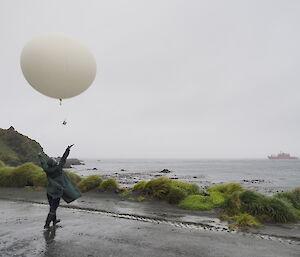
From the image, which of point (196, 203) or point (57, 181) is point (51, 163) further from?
point (196, 203)

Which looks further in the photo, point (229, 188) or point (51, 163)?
point (229, 188)

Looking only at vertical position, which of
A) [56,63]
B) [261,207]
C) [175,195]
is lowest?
[261,207]

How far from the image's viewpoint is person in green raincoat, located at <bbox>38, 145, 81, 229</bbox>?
753 centimetres

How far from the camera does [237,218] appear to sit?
26.8 ft

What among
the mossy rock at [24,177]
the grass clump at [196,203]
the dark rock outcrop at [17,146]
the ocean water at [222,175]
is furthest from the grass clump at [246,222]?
the dark rock outcrop at [17,146]

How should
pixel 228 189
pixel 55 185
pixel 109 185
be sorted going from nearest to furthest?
pixel 55 185 < pixel 228 189 < pixel 109 185

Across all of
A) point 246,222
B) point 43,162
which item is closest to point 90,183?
point 43,162

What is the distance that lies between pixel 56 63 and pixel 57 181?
138 inches

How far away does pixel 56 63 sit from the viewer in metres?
6.98

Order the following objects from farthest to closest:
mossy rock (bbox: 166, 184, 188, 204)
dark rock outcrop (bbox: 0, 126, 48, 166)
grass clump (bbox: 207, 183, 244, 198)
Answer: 1. dark rock outcrop (bbox: 0, 126, 48, 166)
2. grass clump (bbox: 207, 183, 244, 198)
3. mossy rock (bbox: 166, 184, 188, 204)

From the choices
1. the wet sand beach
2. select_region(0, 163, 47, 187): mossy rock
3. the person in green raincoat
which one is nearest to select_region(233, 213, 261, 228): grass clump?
the wet sand beach

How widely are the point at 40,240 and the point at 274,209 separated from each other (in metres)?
7.37

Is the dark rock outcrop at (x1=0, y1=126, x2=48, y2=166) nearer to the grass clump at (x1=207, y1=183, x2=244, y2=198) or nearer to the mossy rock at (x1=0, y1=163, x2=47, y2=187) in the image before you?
the mossy rock at (x1=0, y1=163, x2=47, y2=187)

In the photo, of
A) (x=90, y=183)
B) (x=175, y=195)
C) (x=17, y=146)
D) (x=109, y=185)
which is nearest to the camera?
(x=175, y=195)
